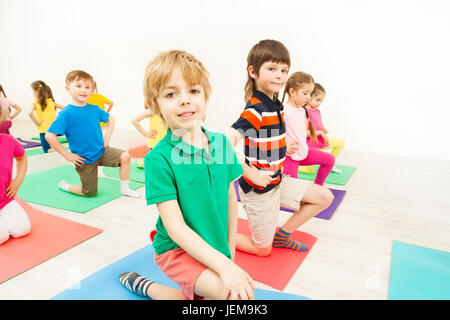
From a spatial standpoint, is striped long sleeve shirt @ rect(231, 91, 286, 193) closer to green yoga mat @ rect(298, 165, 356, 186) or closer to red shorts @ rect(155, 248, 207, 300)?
red shorts @ rect(155, 248, 207, 300)

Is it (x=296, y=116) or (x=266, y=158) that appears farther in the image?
(x=296, y=116)

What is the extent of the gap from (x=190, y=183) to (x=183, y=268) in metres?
0.29

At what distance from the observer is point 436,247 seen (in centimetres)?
186

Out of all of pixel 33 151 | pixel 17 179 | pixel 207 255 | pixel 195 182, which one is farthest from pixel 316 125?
pixel 33 151

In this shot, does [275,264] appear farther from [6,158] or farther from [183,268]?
[6,158]

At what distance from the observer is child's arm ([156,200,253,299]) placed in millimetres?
827

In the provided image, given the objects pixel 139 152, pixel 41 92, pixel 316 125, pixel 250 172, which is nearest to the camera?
pixel 250 172

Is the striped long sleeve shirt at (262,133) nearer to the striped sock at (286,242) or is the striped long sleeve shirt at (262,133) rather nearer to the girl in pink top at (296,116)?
the striped sock at (286,242)

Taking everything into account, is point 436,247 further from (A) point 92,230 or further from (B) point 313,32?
(B) point 313,32

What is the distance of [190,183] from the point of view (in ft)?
3.13

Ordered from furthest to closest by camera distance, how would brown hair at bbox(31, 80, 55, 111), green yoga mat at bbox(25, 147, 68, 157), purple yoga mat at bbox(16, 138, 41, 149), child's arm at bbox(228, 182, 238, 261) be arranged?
purple yoga mat at bbox(16, 138, 41, 149), brown hair at bbox(31, 80, 55, 111), green yoga mat at bbox(25, 147, 68, 157), child's arm at bbox(228, 182, 238, 261)

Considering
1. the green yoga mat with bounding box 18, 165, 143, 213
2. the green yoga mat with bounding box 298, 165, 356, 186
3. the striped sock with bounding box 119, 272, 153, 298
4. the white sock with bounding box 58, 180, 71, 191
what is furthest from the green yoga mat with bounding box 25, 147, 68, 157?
the green yoga mat with bounding box 298, 165, 356, 186

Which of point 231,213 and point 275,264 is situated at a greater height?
point 231,213

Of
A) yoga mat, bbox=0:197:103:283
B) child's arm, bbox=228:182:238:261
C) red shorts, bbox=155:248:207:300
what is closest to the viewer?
red shorts, bbox=155:248:207:300
